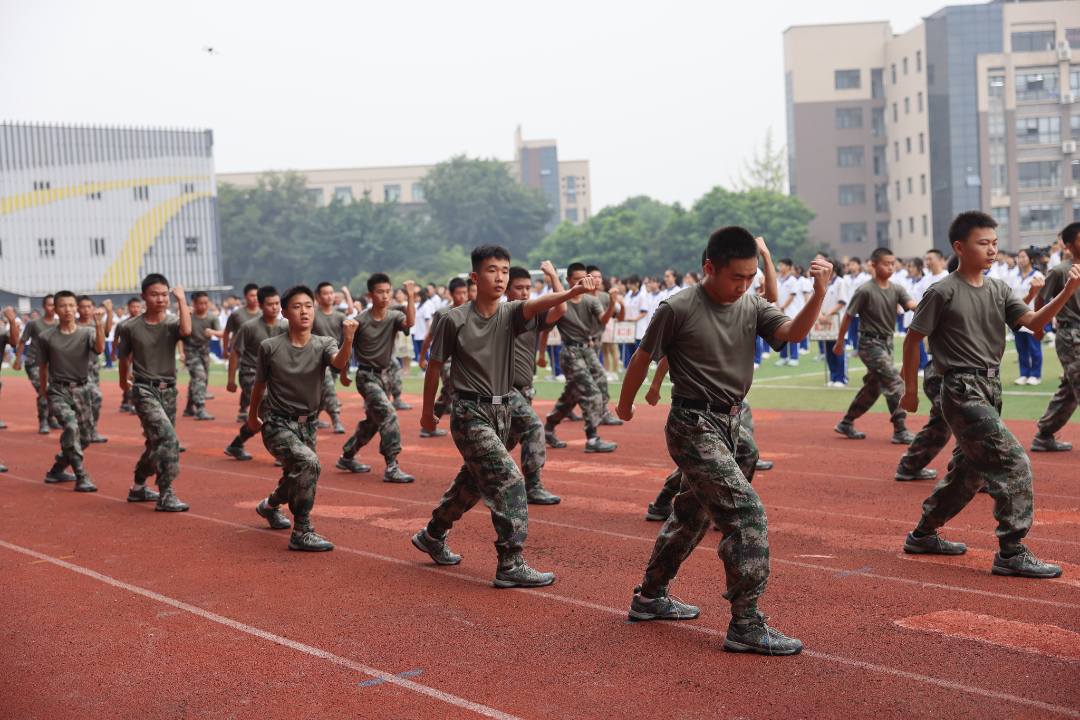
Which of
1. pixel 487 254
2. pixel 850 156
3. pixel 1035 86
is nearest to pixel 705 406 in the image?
pixel 487 254

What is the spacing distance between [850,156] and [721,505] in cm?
7120

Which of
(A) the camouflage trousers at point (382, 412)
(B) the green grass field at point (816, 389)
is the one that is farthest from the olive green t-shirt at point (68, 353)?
(B) the green grass field at point (816, 389)

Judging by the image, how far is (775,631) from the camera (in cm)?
494

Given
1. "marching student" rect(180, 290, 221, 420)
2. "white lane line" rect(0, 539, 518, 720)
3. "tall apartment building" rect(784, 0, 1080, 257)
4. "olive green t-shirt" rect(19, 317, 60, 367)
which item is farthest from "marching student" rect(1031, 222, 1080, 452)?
"tall apartment building" rect(784, 0, 1080, 257)

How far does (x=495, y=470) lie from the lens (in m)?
6.21

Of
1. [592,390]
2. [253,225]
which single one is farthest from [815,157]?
[592,390]

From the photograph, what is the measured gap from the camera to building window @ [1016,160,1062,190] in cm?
6159

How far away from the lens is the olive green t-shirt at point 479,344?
21.0 feet

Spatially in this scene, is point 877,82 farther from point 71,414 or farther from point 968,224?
point 968,224

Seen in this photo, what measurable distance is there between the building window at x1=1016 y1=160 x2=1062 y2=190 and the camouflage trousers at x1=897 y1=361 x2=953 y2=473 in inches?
2325

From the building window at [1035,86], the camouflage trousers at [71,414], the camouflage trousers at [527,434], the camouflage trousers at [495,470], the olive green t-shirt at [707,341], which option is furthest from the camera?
the building window at [1035,86]

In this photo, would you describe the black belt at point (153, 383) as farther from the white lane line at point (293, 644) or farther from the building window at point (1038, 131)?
the building window at point (1038, 131)

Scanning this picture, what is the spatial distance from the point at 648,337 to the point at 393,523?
4.06 metres

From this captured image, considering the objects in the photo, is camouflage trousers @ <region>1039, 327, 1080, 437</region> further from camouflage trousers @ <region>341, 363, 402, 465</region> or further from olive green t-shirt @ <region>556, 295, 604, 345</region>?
camouflage trousers @ <region>341, 363, 402, 465</region>
